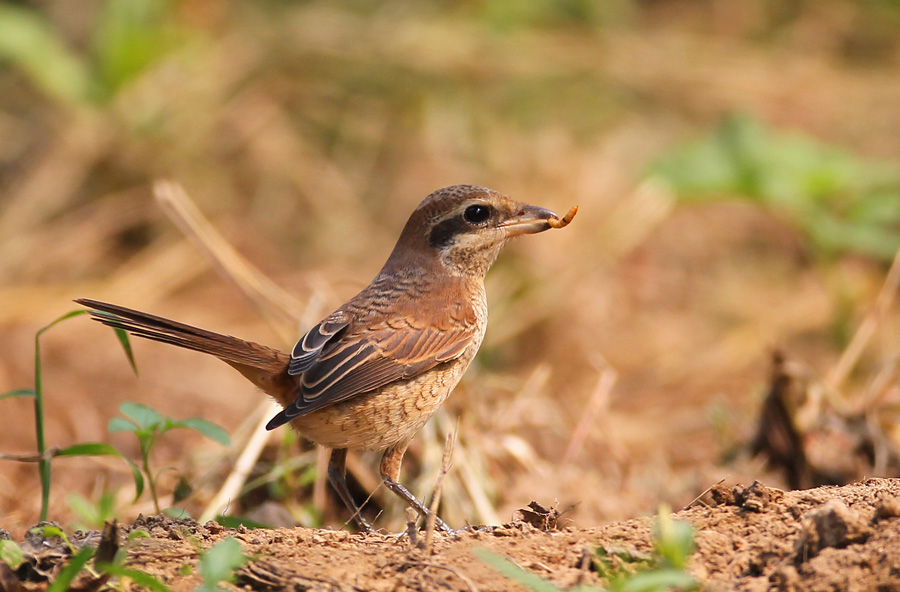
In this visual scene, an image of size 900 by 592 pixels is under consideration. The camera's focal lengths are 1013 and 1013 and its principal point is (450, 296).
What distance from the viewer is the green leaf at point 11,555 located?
2.91 metres

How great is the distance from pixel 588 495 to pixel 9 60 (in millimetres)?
7155

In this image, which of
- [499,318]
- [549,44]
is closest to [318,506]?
[499,318]

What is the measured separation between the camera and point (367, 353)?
4449 mm

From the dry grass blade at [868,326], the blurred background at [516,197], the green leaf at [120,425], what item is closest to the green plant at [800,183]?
the blurred background at [516,197]

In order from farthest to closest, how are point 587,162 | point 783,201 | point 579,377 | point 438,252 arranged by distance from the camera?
1. point 587,162
2. point 579,377
3. point 783,201
4. point 438,252

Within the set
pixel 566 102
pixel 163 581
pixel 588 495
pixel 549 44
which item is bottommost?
pixel 588 495

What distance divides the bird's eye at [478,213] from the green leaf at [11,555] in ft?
8.74

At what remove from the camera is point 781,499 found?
3246 millimetres

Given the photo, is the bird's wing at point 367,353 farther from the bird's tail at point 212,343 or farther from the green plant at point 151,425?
the green plant at point 151,425

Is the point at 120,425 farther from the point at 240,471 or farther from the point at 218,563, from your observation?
the point at 218,563

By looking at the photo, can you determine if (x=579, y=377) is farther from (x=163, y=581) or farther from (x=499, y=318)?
(x=163, y=581)

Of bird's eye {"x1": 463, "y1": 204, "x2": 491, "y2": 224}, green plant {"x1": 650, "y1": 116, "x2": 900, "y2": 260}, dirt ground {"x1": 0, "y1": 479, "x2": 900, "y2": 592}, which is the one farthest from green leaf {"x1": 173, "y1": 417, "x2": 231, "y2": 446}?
green plant {"x1": 650, "y1": 116, "x2": 900, "y2": 260}

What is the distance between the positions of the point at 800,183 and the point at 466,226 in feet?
12.0

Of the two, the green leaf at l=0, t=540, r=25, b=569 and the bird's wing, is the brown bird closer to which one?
the bird's wing
